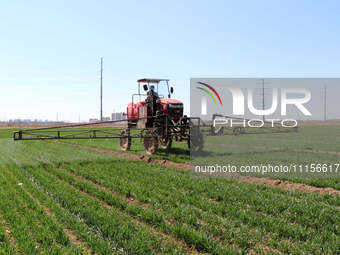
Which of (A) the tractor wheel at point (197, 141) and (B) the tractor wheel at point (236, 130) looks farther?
(B) the tractor wheel at point (236, 130)

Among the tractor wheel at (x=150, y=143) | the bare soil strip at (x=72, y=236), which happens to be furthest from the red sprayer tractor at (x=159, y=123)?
the bare soil strip at (x=72, y=236)

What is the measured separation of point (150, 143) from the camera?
14086mm

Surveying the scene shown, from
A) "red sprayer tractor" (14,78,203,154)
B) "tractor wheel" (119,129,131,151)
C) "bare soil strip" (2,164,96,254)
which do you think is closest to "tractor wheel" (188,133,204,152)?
"red sprayer tractor" (14,78,203,154)

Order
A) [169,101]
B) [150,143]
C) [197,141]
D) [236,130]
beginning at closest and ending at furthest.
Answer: [197,141], [169,101], [150,143], [236,130]

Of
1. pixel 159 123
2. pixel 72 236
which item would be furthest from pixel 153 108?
pixel 72 236

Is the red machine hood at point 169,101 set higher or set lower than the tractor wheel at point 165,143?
higher

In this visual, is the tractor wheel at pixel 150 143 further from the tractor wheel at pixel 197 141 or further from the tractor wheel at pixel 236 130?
the tractor wheel at pixel 236 130

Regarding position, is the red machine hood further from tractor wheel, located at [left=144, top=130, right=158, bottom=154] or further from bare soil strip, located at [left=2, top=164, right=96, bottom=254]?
bare soil strip, located at [left=2, top=164, right=96, bottom=254]

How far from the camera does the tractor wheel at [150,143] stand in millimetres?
13562

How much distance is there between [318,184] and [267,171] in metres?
2.20

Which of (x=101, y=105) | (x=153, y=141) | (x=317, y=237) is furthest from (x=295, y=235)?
(x=101, y=105)

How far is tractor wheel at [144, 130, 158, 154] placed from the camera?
1356 cm

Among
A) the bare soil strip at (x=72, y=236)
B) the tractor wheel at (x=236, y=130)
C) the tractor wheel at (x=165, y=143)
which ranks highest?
the tractor wheel at (x=236, y=130)

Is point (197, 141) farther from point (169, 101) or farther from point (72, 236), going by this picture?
point (72, 236)
